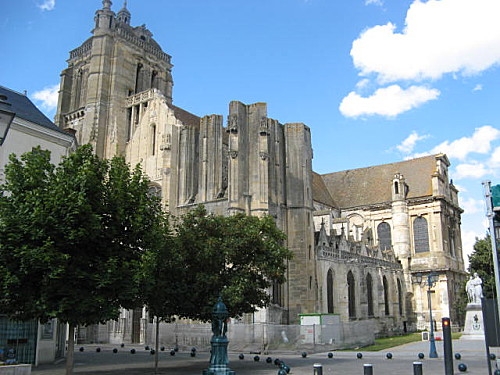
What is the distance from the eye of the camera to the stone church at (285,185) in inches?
1419

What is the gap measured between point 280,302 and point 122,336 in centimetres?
1275

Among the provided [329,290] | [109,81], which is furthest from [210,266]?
[109,81]

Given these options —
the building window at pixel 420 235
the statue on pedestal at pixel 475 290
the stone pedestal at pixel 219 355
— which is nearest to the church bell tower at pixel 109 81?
the building window at pixel 420 235

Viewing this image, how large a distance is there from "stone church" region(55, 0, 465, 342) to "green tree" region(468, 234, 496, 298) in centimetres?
413

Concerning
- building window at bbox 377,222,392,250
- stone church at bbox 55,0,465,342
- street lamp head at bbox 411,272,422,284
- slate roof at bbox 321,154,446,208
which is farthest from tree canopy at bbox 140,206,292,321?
slate roof at bbox 321,154,446,208

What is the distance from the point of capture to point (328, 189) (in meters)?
64.0

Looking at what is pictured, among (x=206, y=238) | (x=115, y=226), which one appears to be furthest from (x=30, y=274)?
(x=206, y=238)

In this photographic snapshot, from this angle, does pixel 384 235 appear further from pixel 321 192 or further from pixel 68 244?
pixel 68 244

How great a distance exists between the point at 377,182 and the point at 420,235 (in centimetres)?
890

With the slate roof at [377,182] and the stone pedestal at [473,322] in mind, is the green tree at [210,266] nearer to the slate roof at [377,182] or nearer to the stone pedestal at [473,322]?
the stone pedestal at [473,322]

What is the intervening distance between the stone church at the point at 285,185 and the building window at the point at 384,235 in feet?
0.38

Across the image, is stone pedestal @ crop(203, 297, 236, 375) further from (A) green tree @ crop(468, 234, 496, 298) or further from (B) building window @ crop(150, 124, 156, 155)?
(A) green tree @ crop(468, 234, 496, 298)

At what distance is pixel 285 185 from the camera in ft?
126

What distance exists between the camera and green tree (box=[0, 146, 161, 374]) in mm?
14227
